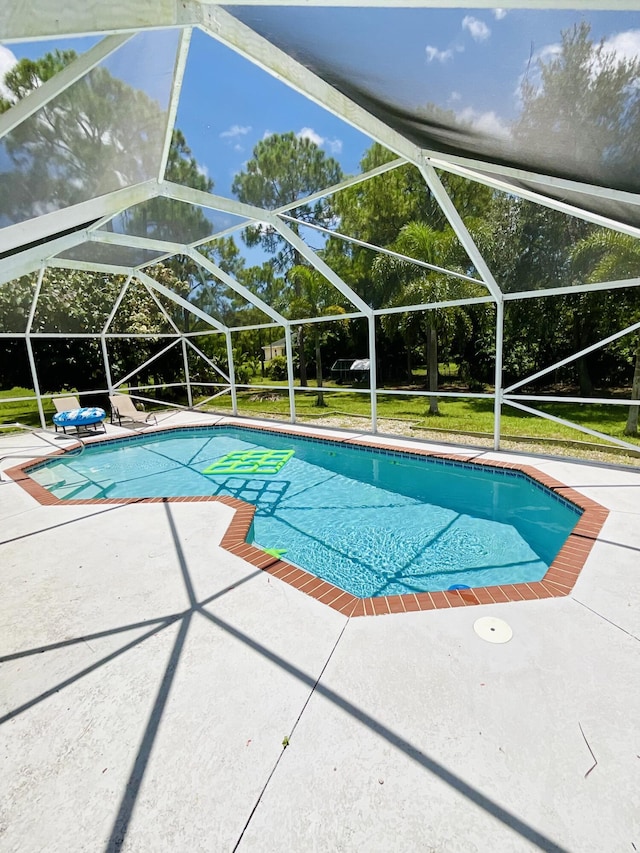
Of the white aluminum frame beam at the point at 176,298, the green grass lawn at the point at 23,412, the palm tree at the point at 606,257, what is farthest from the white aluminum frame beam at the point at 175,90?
→ the green grass lawn at the point at 23,412

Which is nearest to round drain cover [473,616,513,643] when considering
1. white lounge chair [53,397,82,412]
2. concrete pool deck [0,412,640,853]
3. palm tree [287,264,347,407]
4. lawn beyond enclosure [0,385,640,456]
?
concrete pool deck [0,412,640,853]

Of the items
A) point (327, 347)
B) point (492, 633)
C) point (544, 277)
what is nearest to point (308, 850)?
point (492, 633)

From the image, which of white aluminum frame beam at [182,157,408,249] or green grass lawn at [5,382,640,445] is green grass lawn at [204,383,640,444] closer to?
green grass lawn at [5,382,640,445]

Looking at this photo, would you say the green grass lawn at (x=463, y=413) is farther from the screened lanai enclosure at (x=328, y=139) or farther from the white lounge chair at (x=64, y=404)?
the white lounge chair at (x=64, y=404)

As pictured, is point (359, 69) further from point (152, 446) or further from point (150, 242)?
point (152, 446)

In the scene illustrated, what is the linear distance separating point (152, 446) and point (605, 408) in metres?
13.3

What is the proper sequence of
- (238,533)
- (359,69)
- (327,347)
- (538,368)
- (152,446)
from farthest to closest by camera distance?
(327,347) → (538,368) → (152,446) → (238,533) → (359,69)

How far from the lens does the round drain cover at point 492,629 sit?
2.84 m

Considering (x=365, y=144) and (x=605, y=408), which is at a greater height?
(x=365, y=144)

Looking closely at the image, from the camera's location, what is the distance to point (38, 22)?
207 centimetres

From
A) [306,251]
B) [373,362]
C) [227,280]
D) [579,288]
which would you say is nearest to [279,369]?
[227,280]

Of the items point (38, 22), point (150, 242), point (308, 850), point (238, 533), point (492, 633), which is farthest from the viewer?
point (150, 242)

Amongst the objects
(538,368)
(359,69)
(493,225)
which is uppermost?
(359,69)

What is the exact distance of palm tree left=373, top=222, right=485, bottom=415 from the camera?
1023cm
